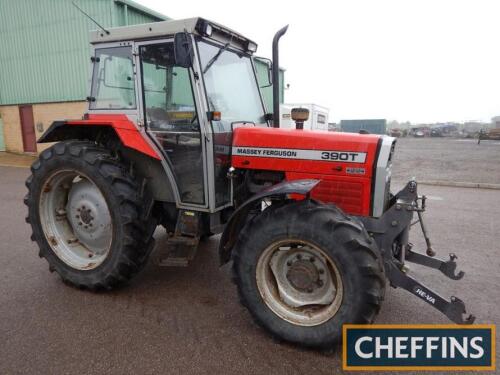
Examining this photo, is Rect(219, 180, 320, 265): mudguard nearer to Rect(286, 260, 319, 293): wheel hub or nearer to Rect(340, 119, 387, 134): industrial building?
Rect(286, 260, 319, 293): wheel hub

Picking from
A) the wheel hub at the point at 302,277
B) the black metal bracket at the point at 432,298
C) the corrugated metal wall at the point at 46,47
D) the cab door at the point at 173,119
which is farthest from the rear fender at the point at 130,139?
the corrugated metal wall at the point at 46,47

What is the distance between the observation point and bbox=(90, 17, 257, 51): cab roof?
2975 millimetres

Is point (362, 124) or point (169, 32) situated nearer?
point (169, 32)

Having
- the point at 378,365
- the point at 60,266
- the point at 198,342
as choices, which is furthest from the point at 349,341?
the point at 60,266

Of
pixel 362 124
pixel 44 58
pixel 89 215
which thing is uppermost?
pixel 44 58

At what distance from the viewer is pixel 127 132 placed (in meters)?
3.27

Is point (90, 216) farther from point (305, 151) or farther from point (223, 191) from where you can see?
point (305, 151)

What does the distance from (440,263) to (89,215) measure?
10.9 feet

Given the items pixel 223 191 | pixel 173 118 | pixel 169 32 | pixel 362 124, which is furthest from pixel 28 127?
pixel 362 124

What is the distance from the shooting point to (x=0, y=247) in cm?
464

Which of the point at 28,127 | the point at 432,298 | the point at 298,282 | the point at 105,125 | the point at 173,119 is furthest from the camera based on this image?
the point at 28,127

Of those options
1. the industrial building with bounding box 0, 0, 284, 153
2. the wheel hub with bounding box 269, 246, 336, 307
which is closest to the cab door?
the wheel hub with bounding box 269, 246, 336, 307

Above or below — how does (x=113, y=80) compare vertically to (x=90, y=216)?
above

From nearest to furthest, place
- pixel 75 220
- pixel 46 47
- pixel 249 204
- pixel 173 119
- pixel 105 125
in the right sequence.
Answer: pixel 249 204, pixel 173 119, pixel 105 125, pixel 75 220, pixel 46 47
